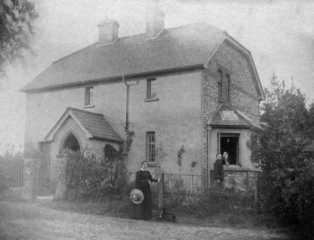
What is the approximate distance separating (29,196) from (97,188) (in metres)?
3.18

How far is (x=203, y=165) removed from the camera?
1842cm

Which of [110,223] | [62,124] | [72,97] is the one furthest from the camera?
[72,97]

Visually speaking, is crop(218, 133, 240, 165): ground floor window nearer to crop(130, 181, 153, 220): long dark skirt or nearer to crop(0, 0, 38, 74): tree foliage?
crop(130, 181, 153, 220): long dark skirt

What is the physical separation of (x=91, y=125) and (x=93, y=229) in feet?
33.1


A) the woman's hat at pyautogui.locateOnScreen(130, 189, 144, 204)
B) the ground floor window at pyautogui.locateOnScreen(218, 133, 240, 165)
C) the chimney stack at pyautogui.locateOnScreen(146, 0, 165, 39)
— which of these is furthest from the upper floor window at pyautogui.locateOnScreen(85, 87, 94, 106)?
the woman's hat at pyautogui.locateOnScreen(130, 189, 144, 204)

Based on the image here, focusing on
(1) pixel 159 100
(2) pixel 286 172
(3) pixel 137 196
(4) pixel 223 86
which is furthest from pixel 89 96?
(2) pixel 286 172

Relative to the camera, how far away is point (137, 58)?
21719mm

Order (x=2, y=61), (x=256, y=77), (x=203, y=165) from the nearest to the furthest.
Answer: (x=2, y=61) → (x=203, y=165) → (x=256, y=77)

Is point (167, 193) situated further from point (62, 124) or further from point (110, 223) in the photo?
point (62, 124)

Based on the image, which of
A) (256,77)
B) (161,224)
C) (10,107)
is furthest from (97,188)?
(256,77)

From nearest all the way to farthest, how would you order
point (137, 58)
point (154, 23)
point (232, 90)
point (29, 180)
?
point (29, 180) < point (137, 58) < point (232, 90) < point (154, 23)

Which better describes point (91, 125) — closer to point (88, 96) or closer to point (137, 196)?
point (88, 96)

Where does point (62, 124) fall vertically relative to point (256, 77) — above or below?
below

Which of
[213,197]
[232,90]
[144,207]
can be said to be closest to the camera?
[144,207]
